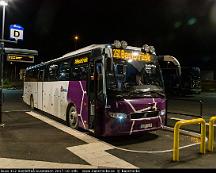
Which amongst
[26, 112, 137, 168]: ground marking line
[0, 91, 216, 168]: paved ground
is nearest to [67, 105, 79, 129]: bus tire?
[0, 91, 216, 168]: paved ground

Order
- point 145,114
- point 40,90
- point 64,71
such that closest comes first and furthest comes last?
point 145,114
point 64,71
point 40,90

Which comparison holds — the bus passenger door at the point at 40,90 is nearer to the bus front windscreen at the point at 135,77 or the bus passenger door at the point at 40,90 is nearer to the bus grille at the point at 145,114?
the bus front windscreen at the point at 135,77

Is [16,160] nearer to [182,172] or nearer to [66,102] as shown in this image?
[182,172]

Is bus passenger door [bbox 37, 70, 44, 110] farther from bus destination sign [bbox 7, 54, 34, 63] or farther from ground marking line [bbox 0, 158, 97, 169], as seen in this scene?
ground marking line [bbox 0, 158, 97, 169]

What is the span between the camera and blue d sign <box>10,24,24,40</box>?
41.6 ft

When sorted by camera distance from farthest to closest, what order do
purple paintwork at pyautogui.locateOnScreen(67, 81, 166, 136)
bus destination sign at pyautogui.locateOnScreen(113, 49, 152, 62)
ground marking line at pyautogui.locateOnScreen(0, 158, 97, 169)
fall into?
bus destination sign at pyautogui.locateOnScreen(113, 49, 152, 62) < purple paintwork at pyautogui.locateOnScreen(67, 81, 166, 136) < ground marking line at pyautogui.locateOnScreen(0, 158, 97, 169)

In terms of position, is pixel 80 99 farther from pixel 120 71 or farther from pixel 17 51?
pixel 17 51

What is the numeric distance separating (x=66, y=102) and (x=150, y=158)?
535cm

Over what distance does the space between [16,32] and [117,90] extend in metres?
7.07

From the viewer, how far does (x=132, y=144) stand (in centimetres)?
841

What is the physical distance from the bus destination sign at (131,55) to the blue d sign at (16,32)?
6287mm

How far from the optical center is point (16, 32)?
1283 cm

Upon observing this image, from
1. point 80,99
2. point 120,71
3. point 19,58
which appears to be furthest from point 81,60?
point 19,58

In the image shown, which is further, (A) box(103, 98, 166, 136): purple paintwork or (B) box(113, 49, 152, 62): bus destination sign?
(B) box(113, 49, 152, 62): bus destination sign
